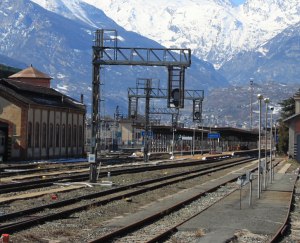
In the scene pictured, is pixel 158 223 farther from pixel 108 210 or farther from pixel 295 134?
pixel 295 134

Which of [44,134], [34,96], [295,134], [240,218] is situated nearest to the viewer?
[240,218]

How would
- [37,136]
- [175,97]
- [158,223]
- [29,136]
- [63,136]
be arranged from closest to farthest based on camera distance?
[158,223], [175,97], [29,136], [37,136], [63,136]

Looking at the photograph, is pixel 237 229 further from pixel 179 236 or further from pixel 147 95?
pixel 147 95

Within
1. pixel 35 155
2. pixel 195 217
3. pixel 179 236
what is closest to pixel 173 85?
pixel 35 155

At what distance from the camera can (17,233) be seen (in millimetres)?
18719

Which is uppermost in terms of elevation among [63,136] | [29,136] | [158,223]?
[63,136]

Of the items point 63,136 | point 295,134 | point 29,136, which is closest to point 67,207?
point 29,136

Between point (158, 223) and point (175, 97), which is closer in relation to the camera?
point (158, 223)

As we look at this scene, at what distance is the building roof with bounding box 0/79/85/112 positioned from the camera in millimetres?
68500

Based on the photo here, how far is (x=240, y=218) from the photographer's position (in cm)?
2319

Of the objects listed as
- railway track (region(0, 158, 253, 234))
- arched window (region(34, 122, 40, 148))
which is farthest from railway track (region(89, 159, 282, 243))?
arched window (region(34, 122, 40, 148))

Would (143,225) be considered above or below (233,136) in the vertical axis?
below

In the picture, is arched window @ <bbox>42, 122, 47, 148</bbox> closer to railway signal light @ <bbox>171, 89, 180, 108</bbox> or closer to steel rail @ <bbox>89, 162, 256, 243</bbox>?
railway signal light @ <bbox>171, 89, 180, 108</bbox>

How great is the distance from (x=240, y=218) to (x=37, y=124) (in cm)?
4925
